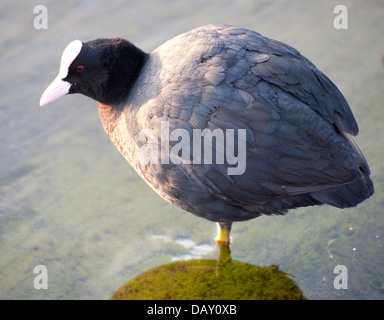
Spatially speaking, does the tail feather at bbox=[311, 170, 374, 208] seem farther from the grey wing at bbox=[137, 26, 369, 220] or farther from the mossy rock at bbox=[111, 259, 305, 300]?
the mossy rock at bbox=[111, 259, 305, 300]

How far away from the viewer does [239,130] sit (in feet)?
9.56

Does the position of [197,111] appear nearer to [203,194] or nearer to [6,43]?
[203,194]

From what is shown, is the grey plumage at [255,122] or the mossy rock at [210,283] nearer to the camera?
the grey plumage at [255,122]

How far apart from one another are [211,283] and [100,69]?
5.11 feet

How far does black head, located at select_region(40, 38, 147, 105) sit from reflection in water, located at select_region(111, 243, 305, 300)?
119cm

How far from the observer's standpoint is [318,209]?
3982 millimetres

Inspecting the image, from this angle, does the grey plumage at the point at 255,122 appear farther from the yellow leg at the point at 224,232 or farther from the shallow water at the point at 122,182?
the shallow water at the point at 122,182

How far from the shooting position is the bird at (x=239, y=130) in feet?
9.62

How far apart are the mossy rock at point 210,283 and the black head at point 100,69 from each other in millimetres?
1192

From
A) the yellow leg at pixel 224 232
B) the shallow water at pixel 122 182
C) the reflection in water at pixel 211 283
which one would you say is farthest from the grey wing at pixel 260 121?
the shallow water at pixel 122 182

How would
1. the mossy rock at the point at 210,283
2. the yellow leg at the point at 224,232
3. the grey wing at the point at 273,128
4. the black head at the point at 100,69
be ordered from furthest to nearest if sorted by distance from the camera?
1. the yellow leg at the point at 224,232
2. the mossy rock at the point at 210,283
3. the black head at the point at 100,69
4. the grey wing at the point at 273,128

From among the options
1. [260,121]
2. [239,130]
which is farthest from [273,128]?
[239,130]

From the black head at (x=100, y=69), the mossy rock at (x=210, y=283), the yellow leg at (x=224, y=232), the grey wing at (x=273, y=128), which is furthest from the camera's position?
the yellow leg at (x=224, y=232)

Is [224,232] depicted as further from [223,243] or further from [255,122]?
[255,122]
